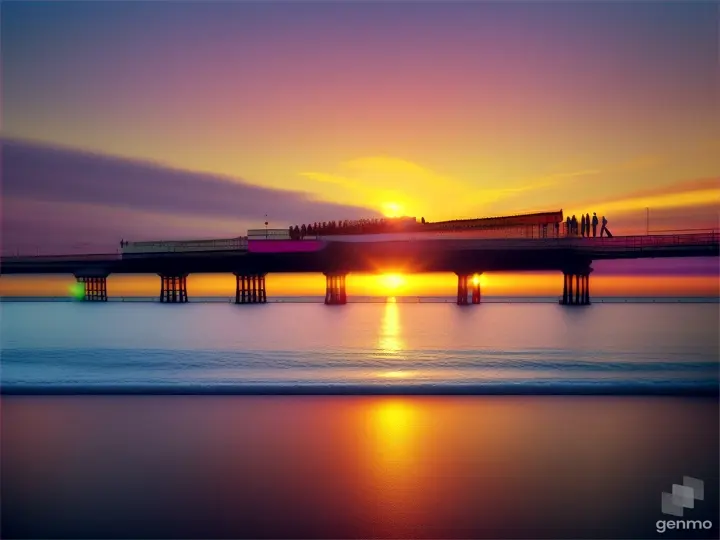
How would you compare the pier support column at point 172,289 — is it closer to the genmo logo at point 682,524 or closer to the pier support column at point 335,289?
the pier support column at point 335,289

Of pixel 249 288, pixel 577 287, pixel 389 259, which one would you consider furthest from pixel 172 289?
pixel 577 287

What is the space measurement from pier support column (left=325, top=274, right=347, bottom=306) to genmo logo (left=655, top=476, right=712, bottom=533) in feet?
191

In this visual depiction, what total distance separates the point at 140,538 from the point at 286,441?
2936mm

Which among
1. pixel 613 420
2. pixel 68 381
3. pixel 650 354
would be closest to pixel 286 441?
pixel 613 420

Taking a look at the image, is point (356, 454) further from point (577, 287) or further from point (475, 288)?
point (475, 288)

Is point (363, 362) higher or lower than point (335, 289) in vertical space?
lower

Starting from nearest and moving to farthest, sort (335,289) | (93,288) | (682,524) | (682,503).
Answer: (682,524)
(682,503)
(335,289)
(93,288)

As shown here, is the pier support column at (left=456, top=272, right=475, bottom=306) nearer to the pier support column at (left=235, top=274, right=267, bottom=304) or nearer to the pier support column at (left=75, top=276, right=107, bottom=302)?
the pier support column at (left=235, top=274, right=267, bottom=304)

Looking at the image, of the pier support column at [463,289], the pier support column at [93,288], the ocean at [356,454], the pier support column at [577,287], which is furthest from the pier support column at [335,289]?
the ocean at [356,454]

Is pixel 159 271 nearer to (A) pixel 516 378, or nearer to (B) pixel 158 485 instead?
(A) pixel 516 378

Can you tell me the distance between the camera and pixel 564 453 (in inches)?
281

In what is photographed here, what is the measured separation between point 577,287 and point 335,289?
25.6 meters

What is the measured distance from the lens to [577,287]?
184ft

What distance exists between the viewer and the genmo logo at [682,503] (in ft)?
17.1
